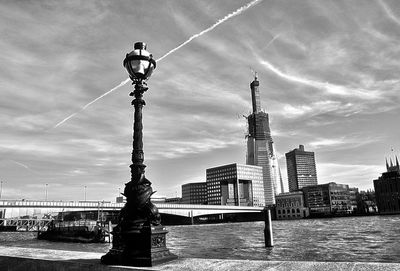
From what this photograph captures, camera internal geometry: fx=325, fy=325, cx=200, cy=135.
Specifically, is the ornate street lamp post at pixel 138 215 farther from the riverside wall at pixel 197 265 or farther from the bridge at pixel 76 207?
the bridge at pixel 76 207

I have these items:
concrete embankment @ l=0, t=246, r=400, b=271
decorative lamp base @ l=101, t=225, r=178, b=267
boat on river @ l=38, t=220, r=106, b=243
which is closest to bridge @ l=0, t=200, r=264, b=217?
boat on river @ l=38, t=220, r=106, b=243

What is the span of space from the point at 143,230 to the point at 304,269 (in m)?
3.37

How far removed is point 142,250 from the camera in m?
6.64

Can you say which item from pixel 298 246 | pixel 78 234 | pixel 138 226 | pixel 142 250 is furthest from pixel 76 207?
pixel 142 250

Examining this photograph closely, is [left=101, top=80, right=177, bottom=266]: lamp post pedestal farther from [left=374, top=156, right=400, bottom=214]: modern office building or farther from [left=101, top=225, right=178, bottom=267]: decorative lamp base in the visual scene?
[left=374, top=156, right=400, bottom=214]: modern office building

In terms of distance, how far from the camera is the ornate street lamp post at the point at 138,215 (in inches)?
261

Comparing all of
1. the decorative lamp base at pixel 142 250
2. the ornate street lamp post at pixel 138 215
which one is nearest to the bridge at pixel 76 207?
the ornate street lamp post at pixel 138 215

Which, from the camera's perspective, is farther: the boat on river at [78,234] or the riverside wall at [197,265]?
the boat on river at [78,234]

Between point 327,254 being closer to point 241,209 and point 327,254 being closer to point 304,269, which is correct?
point 304,269

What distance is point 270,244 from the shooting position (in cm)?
3822

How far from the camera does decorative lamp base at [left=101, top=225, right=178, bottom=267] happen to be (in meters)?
6.46

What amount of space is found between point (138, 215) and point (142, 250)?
94 centimetres

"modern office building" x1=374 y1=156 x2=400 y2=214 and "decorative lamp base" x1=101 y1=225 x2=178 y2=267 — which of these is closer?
"decorative lamp base" x1=101 y1=225 x2=178 y2=267

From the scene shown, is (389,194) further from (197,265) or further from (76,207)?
(197,265)
